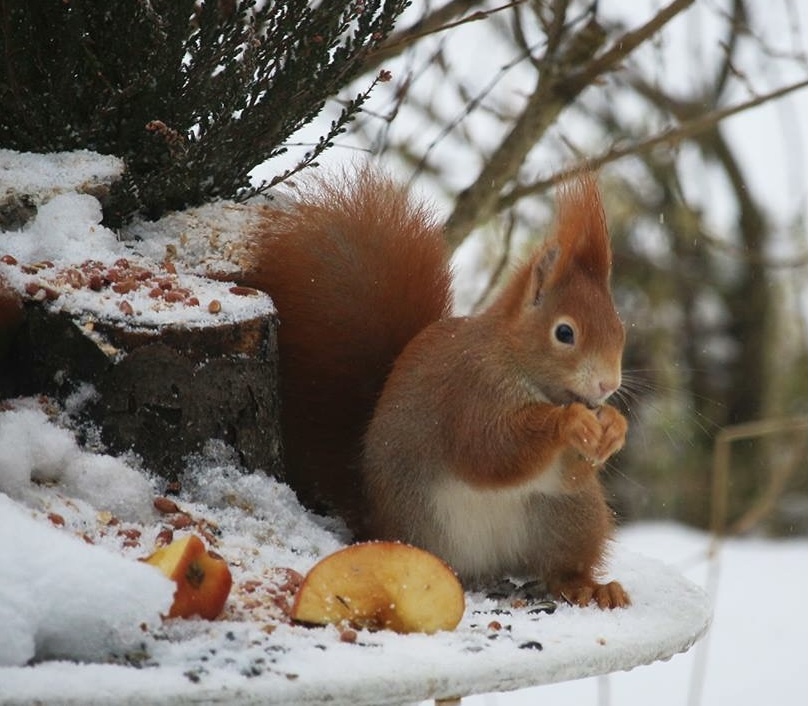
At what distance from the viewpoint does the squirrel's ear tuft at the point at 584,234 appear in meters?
1.33

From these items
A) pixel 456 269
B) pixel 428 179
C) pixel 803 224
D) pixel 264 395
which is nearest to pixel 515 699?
pixel 428 179

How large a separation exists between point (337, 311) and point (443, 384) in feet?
0.58

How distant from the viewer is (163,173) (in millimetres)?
1425

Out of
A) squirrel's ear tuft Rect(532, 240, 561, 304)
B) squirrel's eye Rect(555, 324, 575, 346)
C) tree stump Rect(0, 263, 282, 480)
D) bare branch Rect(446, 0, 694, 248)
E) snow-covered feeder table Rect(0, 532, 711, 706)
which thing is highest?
bare branch Rect(446, 0, 694, 248)

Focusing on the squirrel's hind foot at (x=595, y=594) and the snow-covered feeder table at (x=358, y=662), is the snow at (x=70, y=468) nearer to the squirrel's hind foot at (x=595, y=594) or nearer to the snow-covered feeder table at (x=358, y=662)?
the snow-covered feeder table at (x=358, y=662)

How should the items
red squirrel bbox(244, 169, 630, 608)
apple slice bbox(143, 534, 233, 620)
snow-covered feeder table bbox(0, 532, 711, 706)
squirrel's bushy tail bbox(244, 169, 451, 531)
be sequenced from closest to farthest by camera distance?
snow-covered feeder table bbox(0, 532, 711, 706) < apple slice bbox(143, 534, 233, 620) < red squirrel bbox(244, 169, 630, 608) < squirrel's bushy tail bbox(244, 169, 451, 531)

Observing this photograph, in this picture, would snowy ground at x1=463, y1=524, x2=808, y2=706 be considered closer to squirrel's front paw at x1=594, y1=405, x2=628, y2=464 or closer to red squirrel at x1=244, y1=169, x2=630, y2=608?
red squirrel at x1=244, y1=169, x2=630, y2=608

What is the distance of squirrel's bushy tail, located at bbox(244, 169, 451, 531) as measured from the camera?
146 centimetres

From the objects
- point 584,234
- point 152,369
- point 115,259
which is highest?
point 584,234

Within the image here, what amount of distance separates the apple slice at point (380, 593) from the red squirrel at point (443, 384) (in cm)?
21

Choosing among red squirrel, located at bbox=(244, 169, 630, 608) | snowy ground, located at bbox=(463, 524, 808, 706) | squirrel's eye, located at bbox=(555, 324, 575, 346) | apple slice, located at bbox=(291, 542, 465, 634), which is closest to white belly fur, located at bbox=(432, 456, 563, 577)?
red squirrel, located at bbox=(244, 169, 630, 608)

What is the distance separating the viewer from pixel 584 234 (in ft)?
4.36

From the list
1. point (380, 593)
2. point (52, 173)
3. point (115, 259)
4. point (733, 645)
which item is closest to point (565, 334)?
point (380, 593)

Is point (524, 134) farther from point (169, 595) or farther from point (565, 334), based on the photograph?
point (169, 595)
